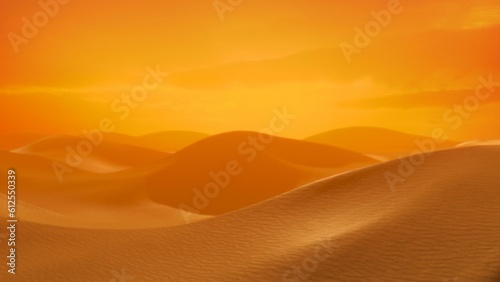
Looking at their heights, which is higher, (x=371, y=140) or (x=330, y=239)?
(x=371, y=140)

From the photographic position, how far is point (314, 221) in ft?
23.4

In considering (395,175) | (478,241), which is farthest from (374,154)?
(478,241)

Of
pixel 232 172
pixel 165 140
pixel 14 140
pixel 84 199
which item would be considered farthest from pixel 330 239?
pixel 14 140

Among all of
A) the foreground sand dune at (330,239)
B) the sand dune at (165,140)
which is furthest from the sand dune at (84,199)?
the foreground sand dune at (330,239)

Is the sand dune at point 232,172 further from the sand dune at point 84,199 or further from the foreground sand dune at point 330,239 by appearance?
the foreground sand dune at point 330,239

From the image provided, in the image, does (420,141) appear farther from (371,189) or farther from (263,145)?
(371,189)

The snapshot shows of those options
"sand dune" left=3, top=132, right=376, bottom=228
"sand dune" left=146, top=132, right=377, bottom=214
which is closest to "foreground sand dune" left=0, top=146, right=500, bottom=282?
"sand dune" left=3, top=132, right=376, bottom=228

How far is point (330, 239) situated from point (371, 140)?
15.7 metres

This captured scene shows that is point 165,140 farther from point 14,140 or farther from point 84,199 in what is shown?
point 84,199

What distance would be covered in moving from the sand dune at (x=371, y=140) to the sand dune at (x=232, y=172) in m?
1.09

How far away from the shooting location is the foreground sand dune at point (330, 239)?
17.2 ft

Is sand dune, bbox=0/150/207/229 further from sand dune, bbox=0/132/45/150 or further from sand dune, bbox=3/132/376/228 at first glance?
sand dune, bbox=0/132/45/150

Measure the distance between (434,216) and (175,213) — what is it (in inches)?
299

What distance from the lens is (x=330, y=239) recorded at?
591 cm
